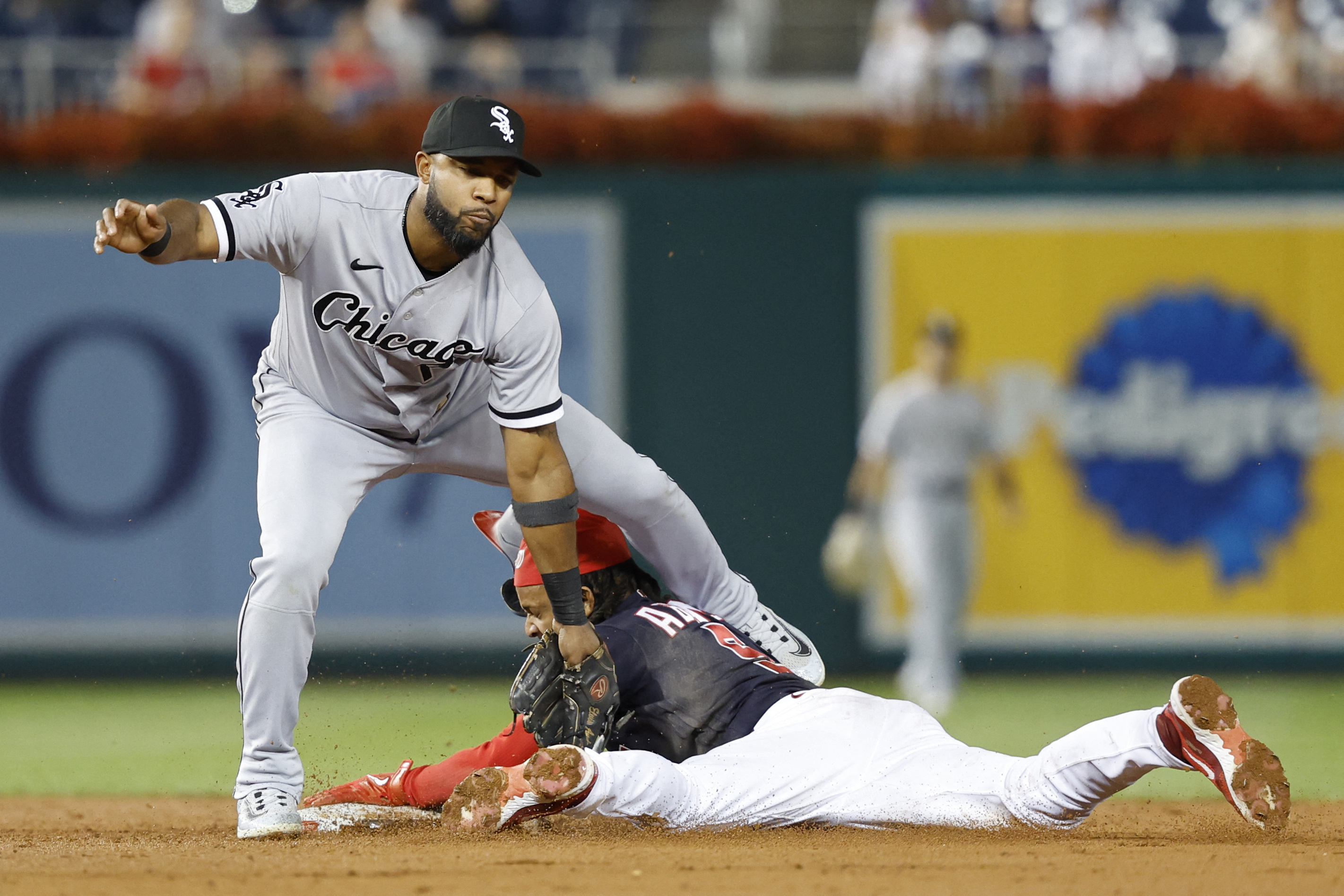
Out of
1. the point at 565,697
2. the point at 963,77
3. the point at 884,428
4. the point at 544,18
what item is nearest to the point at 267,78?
the point at 544,18

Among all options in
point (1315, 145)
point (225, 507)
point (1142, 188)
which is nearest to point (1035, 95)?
point (1142, 188)

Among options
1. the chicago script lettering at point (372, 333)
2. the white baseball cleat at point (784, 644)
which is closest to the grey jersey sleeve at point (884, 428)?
the white baseball cleat at point (784, 644)

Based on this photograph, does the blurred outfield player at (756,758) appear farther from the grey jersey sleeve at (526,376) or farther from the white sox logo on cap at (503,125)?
the white sox logo on cap at (503,125)

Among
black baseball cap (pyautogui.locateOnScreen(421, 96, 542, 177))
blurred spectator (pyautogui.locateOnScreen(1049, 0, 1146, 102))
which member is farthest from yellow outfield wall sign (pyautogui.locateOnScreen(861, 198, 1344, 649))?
black baseball cap (pyautogui.locateOnScreen(421, 96, 542, 177))

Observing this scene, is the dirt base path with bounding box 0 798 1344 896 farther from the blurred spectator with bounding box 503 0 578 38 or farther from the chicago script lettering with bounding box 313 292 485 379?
the blurred spectator with bounding box 503 0 578 38

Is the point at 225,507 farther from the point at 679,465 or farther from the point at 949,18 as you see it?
the point at 949,18

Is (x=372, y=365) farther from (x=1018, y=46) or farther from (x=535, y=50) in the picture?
(x=1018, y=46)

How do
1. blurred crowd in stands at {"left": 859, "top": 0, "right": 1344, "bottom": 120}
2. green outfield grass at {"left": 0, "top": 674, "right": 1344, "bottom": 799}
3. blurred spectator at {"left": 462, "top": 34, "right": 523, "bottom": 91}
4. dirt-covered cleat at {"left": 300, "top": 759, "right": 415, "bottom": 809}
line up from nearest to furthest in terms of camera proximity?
dirt-covered cleat at {"left": 300, "top": 759, "right": 415, "bottom": 809}
green outfield grass at {"left": 0, "top": 674, "right": 1344, "bottom": 799}
blurred crowd in stands at {"left": 859, "top": 0, "right": 1344, "bottom": 120}
blurred spectator at {"left": 462, "top": 34, "right": 523, "bottom": 91}
